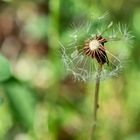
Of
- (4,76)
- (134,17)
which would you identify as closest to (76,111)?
(134,17)

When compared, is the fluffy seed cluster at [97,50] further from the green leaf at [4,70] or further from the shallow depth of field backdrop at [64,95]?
the shallow depth of field backdrop at [64,95]

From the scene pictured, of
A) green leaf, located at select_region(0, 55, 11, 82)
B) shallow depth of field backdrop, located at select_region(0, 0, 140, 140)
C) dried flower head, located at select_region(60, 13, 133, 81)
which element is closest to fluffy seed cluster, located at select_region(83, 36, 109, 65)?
dried flower head, located at select_region(60, 13, 133, 81)

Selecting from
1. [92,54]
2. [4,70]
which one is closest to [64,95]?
[4,70]

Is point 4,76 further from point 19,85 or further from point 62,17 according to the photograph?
point 62,17

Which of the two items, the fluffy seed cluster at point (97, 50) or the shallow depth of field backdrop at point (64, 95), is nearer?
the fluffy seed cluster at point (97, 50)

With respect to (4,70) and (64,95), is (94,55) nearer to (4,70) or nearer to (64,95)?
(4,70)

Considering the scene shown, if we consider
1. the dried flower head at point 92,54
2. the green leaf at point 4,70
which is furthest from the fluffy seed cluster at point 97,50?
the green leaf at point 4,70

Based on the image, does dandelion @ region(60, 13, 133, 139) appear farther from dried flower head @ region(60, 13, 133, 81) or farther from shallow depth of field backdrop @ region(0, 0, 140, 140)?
shallow depth of field backdrop @ region(0, 0, 140, 140)
